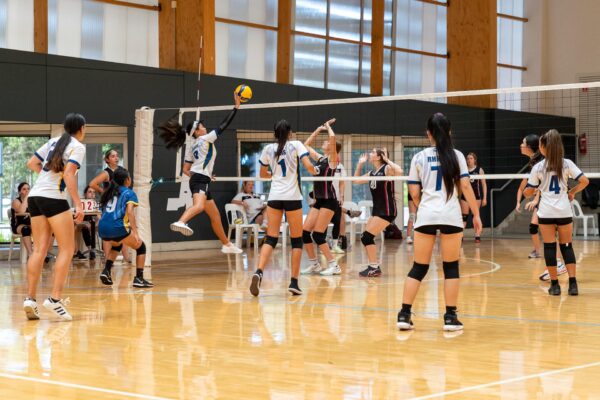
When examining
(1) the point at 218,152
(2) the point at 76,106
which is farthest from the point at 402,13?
(2) the point at 76,106

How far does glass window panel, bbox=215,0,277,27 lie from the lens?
60.7ft

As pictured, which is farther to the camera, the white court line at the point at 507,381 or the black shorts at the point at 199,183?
the black shorts at the point at 199,183

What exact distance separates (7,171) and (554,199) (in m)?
10.4

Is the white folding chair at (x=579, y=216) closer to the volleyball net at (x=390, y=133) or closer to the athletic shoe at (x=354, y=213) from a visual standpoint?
the volleyball net at (x=390, y=133)

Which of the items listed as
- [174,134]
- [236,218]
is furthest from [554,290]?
[236,218]

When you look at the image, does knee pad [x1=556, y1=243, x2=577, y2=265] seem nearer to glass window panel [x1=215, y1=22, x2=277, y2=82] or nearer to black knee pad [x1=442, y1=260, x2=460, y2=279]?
black knee pad [x1=442, y1=260, x2=460, y2=279]

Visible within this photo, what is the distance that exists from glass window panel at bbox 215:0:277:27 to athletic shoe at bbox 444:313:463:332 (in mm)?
12767

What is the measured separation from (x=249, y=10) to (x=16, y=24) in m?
5.32

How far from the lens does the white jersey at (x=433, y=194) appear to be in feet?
21.5

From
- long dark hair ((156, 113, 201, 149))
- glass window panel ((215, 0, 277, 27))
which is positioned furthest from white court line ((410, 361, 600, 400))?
glass window panel ((215, 0, 277, 27))

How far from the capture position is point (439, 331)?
6754mm

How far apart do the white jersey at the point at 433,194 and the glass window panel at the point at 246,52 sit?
12076mm

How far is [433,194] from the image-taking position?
21.6ft

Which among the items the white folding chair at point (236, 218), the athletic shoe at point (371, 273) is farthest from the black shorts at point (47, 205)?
the white folding chair at point (236, 218)
